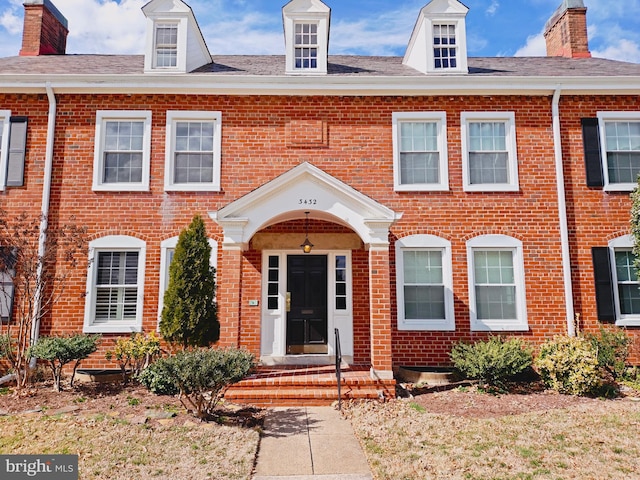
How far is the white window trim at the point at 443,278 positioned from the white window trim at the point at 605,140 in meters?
3.85

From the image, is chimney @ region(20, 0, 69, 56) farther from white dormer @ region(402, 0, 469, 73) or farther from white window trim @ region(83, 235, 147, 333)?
white dormer @ region(402, 0, 469, 73)

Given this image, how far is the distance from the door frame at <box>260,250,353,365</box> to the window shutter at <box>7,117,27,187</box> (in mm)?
5573

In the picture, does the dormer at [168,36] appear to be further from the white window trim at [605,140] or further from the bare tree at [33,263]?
the white window trim at [605,140]

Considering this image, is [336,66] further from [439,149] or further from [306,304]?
[306,304]

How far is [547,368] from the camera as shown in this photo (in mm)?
8203

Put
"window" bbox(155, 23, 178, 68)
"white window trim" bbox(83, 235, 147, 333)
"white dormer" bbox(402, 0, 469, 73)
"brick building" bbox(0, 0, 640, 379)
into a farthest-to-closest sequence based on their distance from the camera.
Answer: "white dormer" bbox(402, 0, 469, 73), "window" bbox(155, 23, 178, 68), "brick building" bbox(0, 0, 640, 379), "white window trim" bbox(83, 235, 147, 333)

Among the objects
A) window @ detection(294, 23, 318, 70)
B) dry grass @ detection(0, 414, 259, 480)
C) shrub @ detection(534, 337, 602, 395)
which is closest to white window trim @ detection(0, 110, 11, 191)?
dry grass @ detection(0, 414, 259, 480)

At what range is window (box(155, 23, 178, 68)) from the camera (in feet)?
33.7

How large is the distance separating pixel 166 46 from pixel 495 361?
9.86 m

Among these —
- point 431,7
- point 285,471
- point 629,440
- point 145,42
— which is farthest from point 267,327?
point 431,7

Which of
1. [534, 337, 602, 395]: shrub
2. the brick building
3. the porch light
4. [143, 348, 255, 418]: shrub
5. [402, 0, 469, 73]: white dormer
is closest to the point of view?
[143, 348, 255, 418]: shrub

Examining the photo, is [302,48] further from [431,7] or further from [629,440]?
[629,440]

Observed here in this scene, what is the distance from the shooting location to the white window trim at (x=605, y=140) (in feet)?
31.6

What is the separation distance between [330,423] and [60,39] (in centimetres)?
1292
